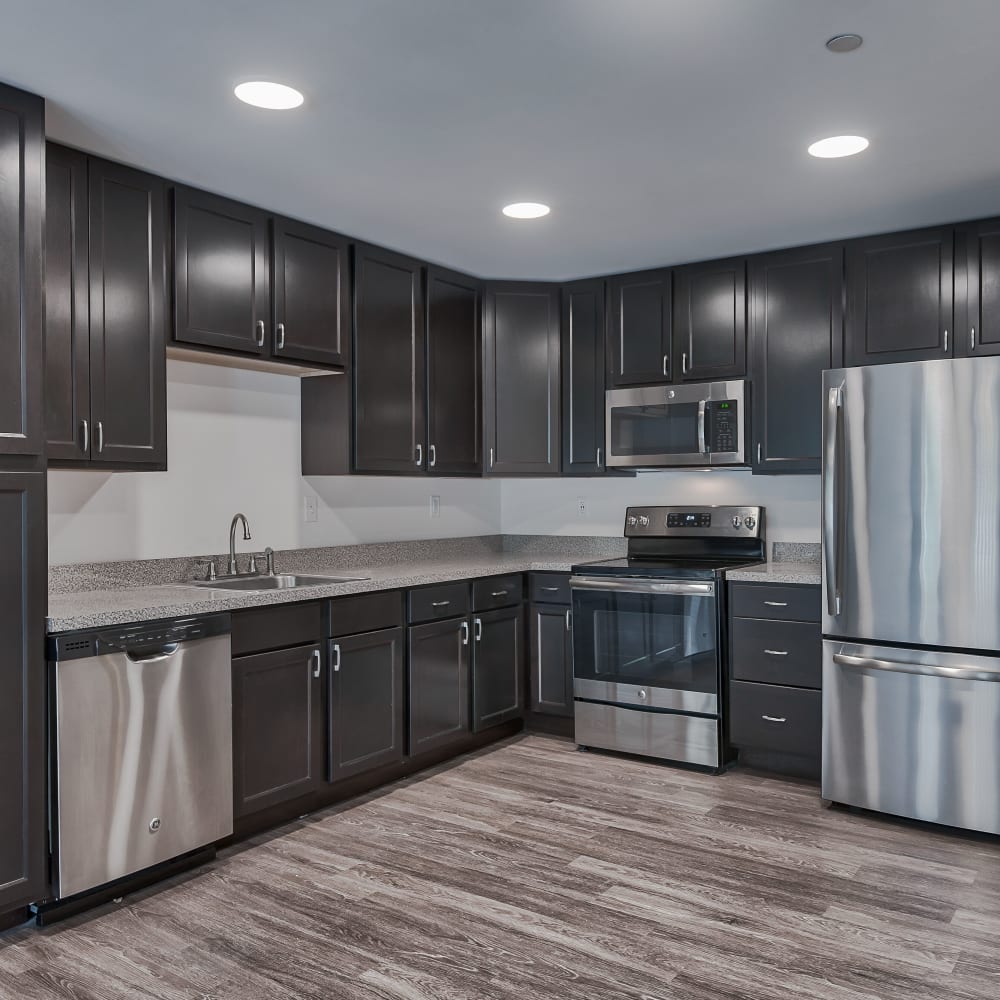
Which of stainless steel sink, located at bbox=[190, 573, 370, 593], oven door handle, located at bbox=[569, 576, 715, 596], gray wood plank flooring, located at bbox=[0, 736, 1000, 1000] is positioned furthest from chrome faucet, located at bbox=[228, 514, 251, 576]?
oven door handle, located at bbox=[569, 576, 715, 596]

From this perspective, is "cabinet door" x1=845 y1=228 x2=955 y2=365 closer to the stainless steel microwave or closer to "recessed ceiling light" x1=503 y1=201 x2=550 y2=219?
the stainless steel microwave

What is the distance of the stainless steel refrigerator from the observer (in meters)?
3.11

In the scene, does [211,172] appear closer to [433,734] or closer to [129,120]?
[129,120]

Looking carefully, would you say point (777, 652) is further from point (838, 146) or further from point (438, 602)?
point (838, 146)

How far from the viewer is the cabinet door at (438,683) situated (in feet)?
12.5

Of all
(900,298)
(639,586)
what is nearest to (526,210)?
(900,298)

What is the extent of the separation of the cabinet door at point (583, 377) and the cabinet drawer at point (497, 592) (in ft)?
2.19

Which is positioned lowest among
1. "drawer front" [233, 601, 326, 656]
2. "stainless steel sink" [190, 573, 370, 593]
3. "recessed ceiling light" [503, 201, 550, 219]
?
"drawer front" [233, 601, 326, 656]

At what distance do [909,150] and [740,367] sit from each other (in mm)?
1380

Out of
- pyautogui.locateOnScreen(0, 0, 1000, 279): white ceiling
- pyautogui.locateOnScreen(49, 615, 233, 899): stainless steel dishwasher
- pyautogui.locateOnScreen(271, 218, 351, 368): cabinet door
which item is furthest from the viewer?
pyautogui.locateOnScreen(271, 218, 351, 368): cabinet door

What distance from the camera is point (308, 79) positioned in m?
2.38

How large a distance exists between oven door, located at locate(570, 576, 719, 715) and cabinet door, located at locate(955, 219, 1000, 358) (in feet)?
4.62

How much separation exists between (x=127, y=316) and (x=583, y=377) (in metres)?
2.33

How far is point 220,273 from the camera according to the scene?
3.27 m
